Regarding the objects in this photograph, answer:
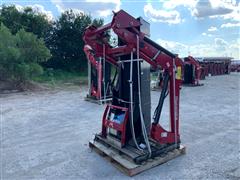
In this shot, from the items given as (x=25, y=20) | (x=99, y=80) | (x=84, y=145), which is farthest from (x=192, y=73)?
(x=25, y=20)

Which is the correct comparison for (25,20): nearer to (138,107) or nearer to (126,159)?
(138,107)

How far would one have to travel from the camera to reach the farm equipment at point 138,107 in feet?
9.36

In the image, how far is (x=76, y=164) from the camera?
302cm

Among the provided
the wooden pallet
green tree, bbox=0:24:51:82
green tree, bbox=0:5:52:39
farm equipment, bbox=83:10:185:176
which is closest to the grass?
green tree, bbox=0:24:51:82

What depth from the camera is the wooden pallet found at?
273 cm

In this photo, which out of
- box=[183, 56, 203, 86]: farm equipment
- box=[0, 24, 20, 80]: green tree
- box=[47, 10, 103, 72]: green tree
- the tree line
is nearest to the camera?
box=[0, 24, 20, 80]: green tree

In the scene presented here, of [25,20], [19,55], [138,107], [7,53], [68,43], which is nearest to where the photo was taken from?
[138,107]

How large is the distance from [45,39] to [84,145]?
43.9 ft

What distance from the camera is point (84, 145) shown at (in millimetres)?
3672

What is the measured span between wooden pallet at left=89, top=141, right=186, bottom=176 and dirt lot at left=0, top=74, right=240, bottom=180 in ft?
0.20

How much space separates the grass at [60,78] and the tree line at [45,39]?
1.84ft

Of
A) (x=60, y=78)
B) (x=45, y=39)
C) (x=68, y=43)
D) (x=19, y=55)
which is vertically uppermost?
(x=45, y=39)

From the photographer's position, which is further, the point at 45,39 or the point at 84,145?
the point at 45,39

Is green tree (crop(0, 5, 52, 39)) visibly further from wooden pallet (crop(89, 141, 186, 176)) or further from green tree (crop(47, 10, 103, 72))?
wooden pallet (crop(89, 141, 186, 176))
